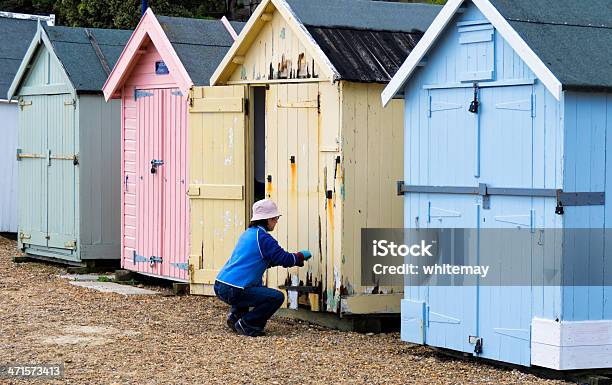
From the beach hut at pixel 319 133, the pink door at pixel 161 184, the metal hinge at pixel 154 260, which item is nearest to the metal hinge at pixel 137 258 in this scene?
the pink door at pixel 161 184

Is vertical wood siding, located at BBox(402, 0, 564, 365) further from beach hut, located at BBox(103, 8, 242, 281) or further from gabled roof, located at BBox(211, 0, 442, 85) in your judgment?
beach hut, located at BBox(103, 8, 242, 281)

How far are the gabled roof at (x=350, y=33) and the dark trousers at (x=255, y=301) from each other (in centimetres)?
193

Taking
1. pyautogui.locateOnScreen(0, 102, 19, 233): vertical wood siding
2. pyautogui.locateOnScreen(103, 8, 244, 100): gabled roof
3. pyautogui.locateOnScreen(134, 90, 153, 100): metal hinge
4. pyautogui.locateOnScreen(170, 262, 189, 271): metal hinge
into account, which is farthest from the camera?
pyautogui.locateOnScreen(0, 102, 19, 233): vertical wood siding

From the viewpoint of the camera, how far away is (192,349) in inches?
376

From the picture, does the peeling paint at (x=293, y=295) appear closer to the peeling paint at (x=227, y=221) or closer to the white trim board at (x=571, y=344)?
the peeling paint at (x=227, y=221)

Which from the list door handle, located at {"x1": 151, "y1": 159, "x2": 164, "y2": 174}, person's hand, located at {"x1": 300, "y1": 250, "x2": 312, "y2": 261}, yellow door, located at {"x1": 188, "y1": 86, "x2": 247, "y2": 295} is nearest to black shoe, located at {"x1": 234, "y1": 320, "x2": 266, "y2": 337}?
person's hand, located at {"x1": 300, "y1": 250, "x2": 312, "y2": 261}

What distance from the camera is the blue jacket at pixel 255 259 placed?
10.2 meters

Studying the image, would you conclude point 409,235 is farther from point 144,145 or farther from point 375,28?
point 144,145

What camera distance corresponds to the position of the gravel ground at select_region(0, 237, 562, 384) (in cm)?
852

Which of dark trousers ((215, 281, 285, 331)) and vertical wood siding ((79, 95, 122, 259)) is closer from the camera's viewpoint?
dark trousers ((215, 281, 285, 331))

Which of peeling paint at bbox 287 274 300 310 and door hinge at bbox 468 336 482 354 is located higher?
peeling paint at bbox 287 274 300 310

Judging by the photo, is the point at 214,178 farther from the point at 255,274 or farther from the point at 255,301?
the point at 255,301

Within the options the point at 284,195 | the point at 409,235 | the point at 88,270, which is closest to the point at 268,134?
the point at 284,195

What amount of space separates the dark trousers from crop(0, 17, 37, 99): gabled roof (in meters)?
10.1
